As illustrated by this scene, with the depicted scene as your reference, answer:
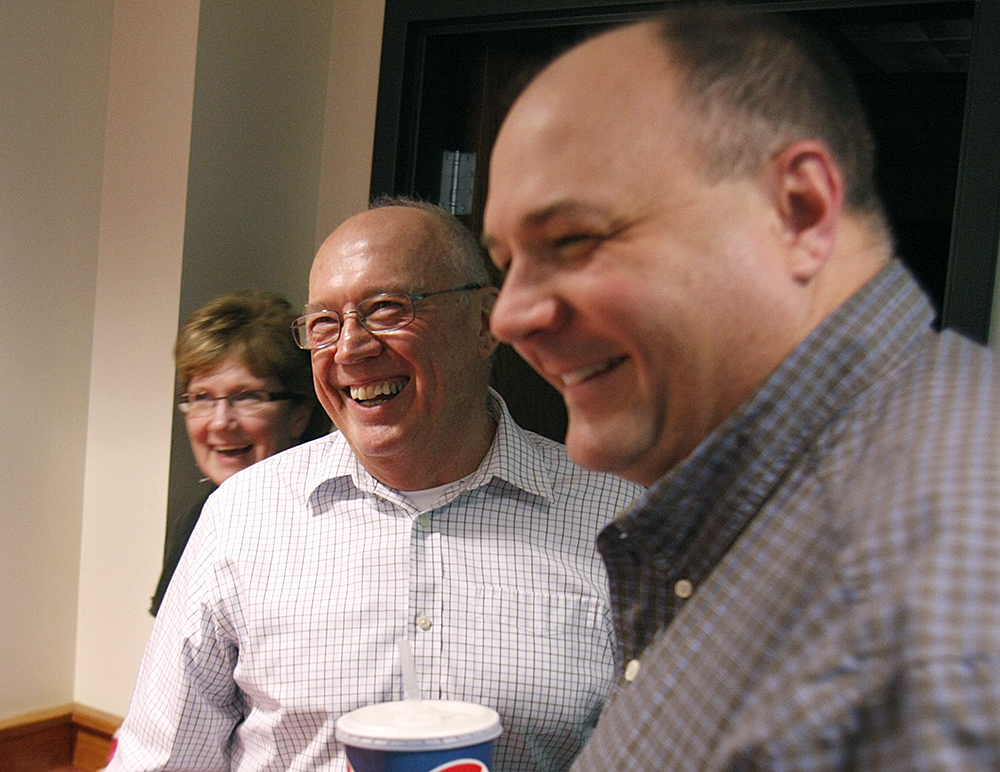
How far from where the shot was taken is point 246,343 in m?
2.13

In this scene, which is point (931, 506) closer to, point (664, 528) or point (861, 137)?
point (664, 528)

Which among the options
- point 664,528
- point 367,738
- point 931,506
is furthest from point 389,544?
point 931,506

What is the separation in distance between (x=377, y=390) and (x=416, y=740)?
0.79 meters

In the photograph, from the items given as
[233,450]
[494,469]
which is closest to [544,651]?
[494,469]

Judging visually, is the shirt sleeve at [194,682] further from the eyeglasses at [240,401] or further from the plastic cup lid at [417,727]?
the eyeglasses at [240,401]

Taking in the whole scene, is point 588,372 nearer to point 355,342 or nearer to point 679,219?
point 679,219

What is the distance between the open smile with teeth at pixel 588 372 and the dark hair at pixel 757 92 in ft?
0.50

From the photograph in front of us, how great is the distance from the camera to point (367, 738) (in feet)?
2.87

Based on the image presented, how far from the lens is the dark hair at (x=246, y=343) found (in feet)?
6.94

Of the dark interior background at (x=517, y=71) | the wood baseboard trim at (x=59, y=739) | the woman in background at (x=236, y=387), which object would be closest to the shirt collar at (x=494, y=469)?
the woman in background at (x=236, y=387)

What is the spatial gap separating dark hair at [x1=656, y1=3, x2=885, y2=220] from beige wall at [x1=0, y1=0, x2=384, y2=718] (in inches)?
76.0

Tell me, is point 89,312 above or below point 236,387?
above

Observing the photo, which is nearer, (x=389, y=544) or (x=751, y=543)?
(x=751, y=543)

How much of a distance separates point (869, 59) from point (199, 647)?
2.23 metres
